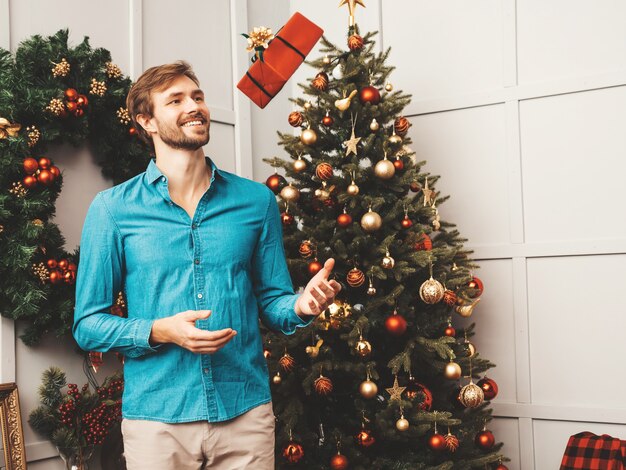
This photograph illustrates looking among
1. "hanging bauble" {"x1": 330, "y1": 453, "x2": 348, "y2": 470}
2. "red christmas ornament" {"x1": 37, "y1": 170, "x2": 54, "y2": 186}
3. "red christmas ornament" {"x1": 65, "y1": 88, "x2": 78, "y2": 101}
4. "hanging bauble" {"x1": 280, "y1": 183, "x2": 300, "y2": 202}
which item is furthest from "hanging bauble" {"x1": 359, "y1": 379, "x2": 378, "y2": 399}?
"red christmas ornament" {"x1": 65, "y1": 88, "x2": 78, "y2": 101}

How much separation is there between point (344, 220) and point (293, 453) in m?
0.90

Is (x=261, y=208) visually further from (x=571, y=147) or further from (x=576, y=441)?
(x=571, y=147)

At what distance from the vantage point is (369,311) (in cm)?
281

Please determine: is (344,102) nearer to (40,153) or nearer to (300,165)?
(300,165)

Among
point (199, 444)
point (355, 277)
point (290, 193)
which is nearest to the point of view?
point (199, 444)

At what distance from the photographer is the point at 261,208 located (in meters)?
1.97

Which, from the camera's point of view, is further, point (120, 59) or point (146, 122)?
point (120, 59)

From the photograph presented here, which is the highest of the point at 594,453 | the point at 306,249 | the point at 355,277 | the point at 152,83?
the point at 152,83

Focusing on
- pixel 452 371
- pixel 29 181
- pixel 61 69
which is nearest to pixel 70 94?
pixel 61 69

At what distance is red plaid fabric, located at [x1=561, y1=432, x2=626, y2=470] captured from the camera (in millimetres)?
2725

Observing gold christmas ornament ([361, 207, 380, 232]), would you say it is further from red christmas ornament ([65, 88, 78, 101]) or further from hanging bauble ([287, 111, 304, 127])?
red christmas ornament ([65, 88, 78, 101])

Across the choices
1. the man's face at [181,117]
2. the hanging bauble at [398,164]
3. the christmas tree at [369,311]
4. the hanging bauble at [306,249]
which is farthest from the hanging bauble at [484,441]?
the man's face at [181,117]

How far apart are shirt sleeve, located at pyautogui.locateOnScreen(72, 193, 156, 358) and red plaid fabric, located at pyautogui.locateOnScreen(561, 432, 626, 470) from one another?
1892 mm

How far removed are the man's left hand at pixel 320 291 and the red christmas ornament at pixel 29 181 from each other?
4.20 feet
